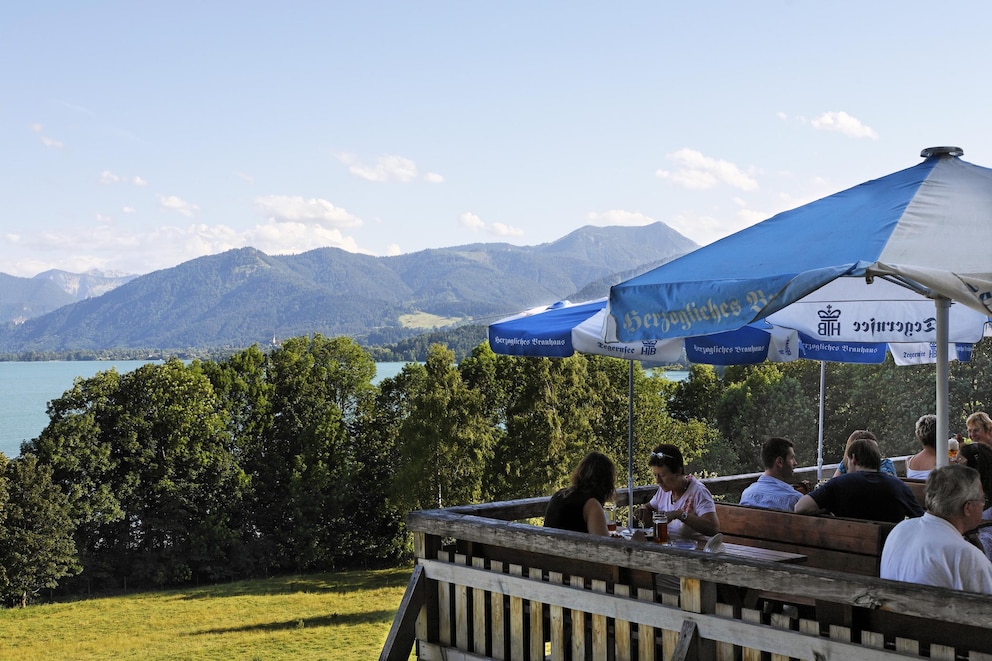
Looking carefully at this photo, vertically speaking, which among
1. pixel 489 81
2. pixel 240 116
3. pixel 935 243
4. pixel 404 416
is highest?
pixel 240 116

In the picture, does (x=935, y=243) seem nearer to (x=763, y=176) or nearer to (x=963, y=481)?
(x=963, y=481)

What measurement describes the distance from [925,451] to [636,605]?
3.62 m

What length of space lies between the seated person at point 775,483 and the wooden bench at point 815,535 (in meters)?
0.50

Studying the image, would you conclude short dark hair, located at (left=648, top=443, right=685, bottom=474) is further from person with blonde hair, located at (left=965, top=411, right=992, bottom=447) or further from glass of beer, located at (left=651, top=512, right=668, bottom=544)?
person with blonde hair, located at (left=965, top=411, right=992, bottom=447)

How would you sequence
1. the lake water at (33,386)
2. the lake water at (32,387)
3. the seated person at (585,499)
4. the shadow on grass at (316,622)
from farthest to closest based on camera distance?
the lake water at (32,387) → the lake water at (33,386) → the shadow on grass at (316,622) → the seated person at (585,499)

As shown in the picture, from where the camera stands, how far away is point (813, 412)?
57.1m

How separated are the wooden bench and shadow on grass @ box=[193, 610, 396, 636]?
1595 inches

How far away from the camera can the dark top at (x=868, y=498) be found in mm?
5656

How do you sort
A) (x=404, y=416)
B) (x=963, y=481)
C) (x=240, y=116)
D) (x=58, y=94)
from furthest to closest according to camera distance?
(x=58, y=94)
(x=240, y=116)
(x=404, y=416)
(x=963, y=481)

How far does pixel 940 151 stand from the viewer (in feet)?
17.7

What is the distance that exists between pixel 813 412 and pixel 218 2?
3852 centimetres

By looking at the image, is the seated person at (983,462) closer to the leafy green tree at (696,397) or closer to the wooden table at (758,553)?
the wooden table at (758,553)

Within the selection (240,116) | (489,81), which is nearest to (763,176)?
(240,116)

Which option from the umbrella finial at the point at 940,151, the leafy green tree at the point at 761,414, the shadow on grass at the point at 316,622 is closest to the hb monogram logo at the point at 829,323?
the umbrella finial at the point at 940,151
